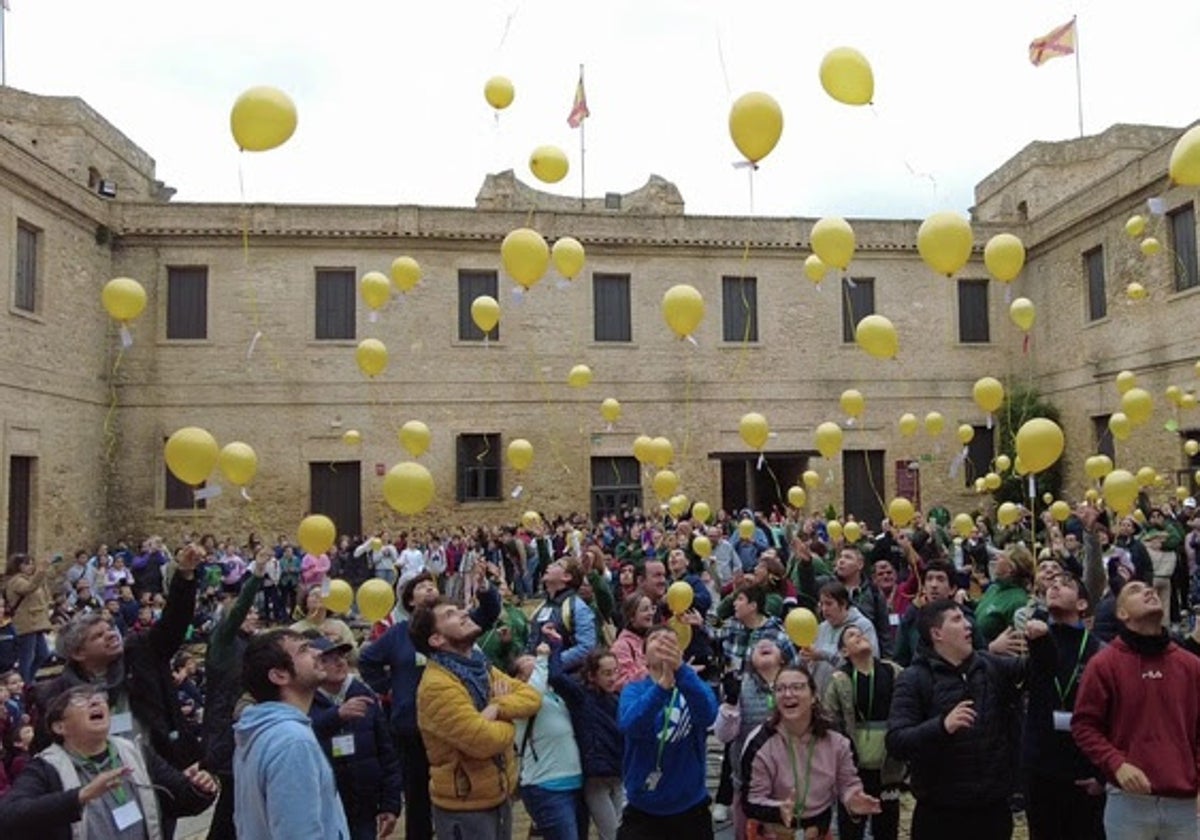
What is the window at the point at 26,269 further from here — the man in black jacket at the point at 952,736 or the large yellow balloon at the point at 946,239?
the man in black jacket at the point at 952,736

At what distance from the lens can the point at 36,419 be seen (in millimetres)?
17391

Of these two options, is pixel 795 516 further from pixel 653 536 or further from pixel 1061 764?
pixel 1061 764

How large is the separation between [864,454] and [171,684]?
20.7 metres

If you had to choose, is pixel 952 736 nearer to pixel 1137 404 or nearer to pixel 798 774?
pixel 798 774

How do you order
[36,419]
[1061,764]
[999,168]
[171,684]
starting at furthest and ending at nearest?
[999,168] < [36,419] < [171,684] < [1061,764]

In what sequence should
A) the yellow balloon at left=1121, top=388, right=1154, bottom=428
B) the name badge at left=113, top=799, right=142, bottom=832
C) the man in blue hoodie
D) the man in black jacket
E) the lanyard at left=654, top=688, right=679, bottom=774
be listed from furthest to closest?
the yellow balloon at left=1121, top=388, right=1154, bottom=428, the lanyard at left=654, top=688, right=679, bottom=774, the man in black jacket, the name badge at left=113, top=799, right=142, bottom=832, the man in blue hoodie

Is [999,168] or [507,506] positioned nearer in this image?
[507,506]

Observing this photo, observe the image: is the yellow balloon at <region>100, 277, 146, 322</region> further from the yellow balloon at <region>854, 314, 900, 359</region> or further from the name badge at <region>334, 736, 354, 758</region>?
the yellow balloon at <region>854, 314, 900, 359</region>

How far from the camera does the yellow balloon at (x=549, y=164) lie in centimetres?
868

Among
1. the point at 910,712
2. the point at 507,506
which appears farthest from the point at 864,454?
the point at 910,712

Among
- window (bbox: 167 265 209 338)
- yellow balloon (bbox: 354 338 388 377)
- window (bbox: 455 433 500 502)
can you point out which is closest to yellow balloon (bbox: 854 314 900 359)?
yellow balloon (bbox: 354 338 388 377)

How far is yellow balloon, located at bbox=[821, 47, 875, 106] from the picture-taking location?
6719mm

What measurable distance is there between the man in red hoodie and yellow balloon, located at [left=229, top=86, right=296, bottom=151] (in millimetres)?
5859

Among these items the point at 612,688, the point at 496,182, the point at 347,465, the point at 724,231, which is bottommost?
the point at 612,688
